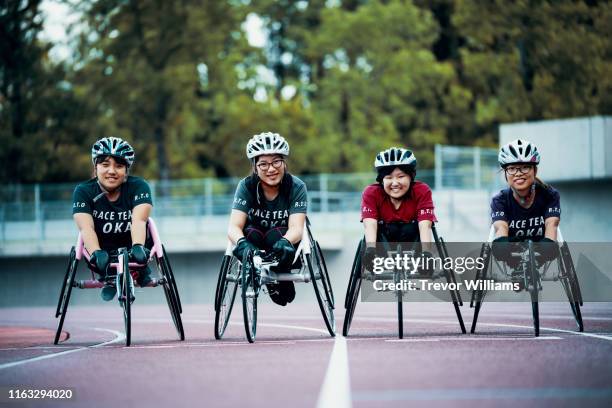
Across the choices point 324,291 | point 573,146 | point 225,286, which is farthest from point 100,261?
point 573,146

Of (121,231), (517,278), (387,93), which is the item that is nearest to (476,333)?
(517,278)

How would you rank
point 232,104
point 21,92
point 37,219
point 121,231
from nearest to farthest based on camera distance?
point 121,231
point 37,219
point 21,92
point 232,104

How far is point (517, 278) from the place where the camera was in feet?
37.7

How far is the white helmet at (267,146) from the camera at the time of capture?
12086 millimetres

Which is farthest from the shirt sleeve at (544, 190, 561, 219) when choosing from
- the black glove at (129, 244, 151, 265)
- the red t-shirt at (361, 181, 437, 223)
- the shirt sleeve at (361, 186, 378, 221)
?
the black glove at (129, 244, 151, 265)

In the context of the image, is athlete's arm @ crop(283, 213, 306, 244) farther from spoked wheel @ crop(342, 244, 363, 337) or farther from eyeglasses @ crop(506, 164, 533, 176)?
eyeglasses @ crop(506, 164, 533, 176)

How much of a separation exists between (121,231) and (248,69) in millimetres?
37691

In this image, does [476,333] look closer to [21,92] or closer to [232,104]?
[21,92]

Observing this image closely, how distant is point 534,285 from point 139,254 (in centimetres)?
343

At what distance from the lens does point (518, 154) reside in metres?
12.1

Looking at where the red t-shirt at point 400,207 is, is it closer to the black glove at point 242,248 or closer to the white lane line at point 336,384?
the black glove at point 242,248

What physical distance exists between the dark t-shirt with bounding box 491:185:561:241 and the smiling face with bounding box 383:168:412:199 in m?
0.82

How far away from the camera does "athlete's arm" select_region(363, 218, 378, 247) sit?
11.7 metres

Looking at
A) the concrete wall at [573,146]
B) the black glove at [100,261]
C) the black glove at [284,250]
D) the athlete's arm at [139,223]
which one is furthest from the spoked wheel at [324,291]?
→ the concrete wall at [573,146]
